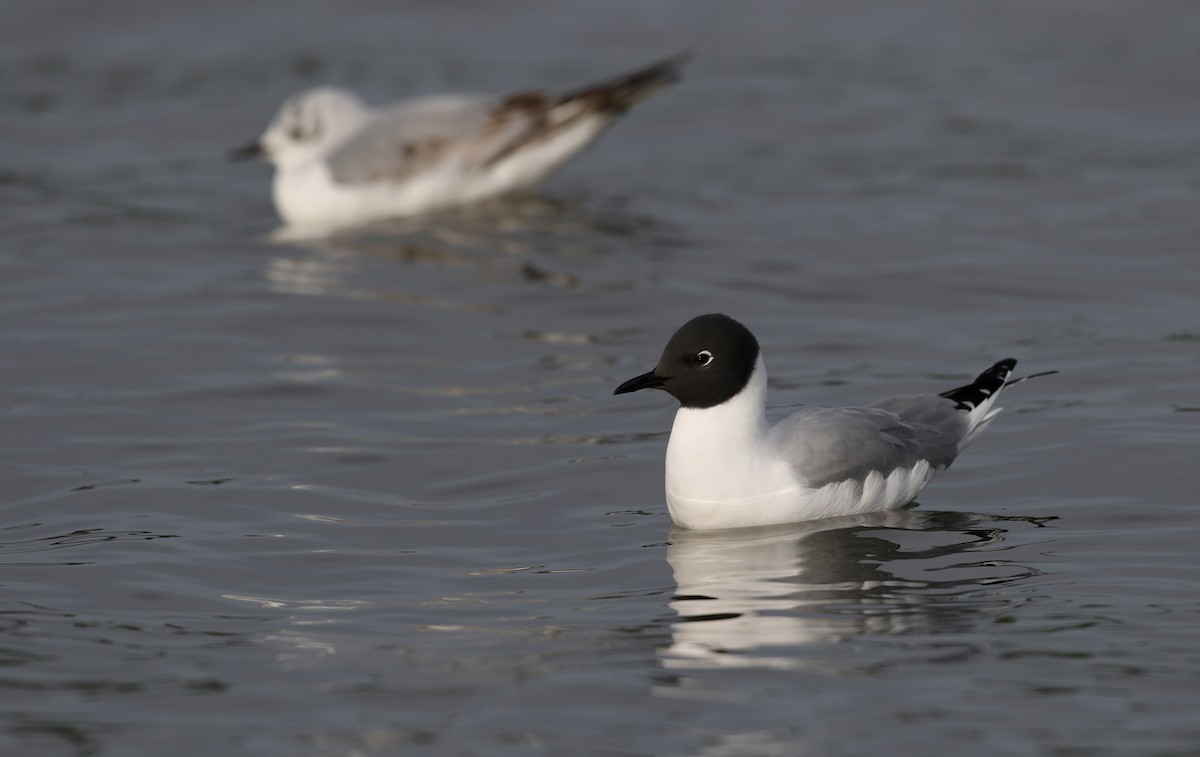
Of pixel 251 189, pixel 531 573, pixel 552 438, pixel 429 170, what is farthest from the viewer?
pixel 251 189

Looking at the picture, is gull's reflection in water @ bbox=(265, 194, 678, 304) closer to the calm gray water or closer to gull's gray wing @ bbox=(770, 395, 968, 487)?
the calm gray water

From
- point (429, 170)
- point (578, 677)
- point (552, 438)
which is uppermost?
point (429, 170)

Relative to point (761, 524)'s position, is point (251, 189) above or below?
above

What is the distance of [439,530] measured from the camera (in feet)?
26.7

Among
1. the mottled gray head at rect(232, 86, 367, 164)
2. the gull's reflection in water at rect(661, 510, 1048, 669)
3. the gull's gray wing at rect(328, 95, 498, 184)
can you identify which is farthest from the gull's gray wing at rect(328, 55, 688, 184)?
the gull's reflection in water at rect(661, 510, 1048, 669)

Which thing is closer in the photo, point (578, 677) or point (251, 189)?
point (578, 677)

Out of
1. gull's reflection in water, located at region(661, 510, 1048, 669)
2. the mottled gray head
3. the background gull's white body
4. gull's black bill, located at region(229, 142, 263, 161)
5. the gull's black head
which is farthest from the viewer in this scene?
gull's black bill, located at region(229, 142, 263, 161)

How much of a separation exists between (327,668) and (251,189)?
36.5ft

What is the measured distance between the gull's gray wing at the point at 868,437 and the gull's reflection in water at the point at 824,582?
26 centimetres

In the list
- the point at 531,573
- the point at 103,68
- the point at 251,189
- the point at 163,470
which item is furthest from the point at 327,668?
the point at 103,68

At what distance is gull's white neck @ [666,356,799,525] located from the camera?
7941mm

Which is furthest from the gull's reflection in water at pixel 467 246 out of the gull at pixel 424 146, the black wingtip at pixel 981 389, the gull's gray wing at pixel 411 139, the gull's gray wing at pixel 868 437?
the gull's gray wing at pixel 868 437

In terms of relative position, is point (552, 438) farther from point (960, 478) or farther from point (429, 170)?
point (429, 170)

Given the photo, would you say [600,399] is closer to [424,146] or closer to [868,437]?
[868,437]
